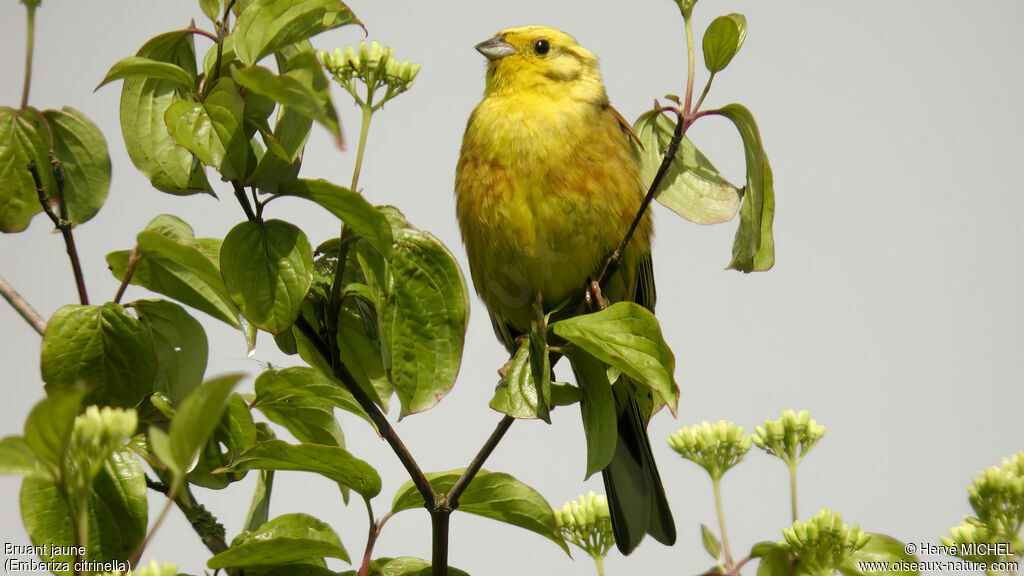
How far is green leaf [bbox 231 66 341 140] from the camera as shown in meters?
0.99

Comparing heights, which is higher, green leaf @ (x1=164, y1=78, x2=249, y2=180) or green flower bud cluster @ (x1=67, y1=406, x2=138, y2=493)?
green leaf @ (x1=164, y1=78, x2=249, y2=180)

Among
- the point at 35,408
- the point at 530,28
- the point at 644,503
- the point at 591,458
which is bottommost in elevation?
the point at 644,503

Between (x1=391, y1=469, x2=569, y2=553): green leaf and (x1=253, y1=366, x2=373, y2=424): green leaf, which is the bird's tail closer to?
(x1=391, y1=469, x2=569, y2=553): green leaf

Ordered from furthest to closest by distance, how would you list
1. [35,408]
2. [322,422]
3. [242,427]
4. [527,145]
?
[527,145] < [322,422] < [242,427] < [35,408]

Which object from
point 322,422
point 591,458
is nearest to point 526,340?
point 591,458

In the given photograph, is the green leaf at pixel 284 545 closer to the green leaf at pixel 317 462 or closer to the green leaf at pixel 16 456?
the green leaf at pixel 317 462

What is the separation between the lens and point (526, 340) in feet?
5.55

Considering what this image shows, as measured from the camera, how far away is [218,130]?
1290 millimetres

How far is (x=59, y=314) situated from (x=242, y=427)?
0.33 meters

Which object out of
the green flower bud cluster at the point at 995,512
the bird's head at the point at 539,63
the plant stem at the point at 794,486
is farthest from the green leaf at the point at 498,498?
the bird's head at the point at 539,63

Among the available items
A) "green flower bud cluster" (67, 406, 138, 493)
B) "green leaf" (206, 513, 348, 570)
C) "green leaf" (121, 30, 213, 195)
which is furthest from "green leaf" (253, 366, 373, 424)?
"green flower bud cluster" (67, 406, 138, 493)

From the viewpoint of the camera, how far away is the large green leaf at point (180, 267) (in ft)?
4.45

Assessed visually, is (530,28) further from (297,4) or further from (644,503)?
(297,4)

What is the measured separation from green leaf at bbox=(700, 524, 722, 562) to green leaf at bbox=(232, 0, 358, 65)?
3.06 feet
